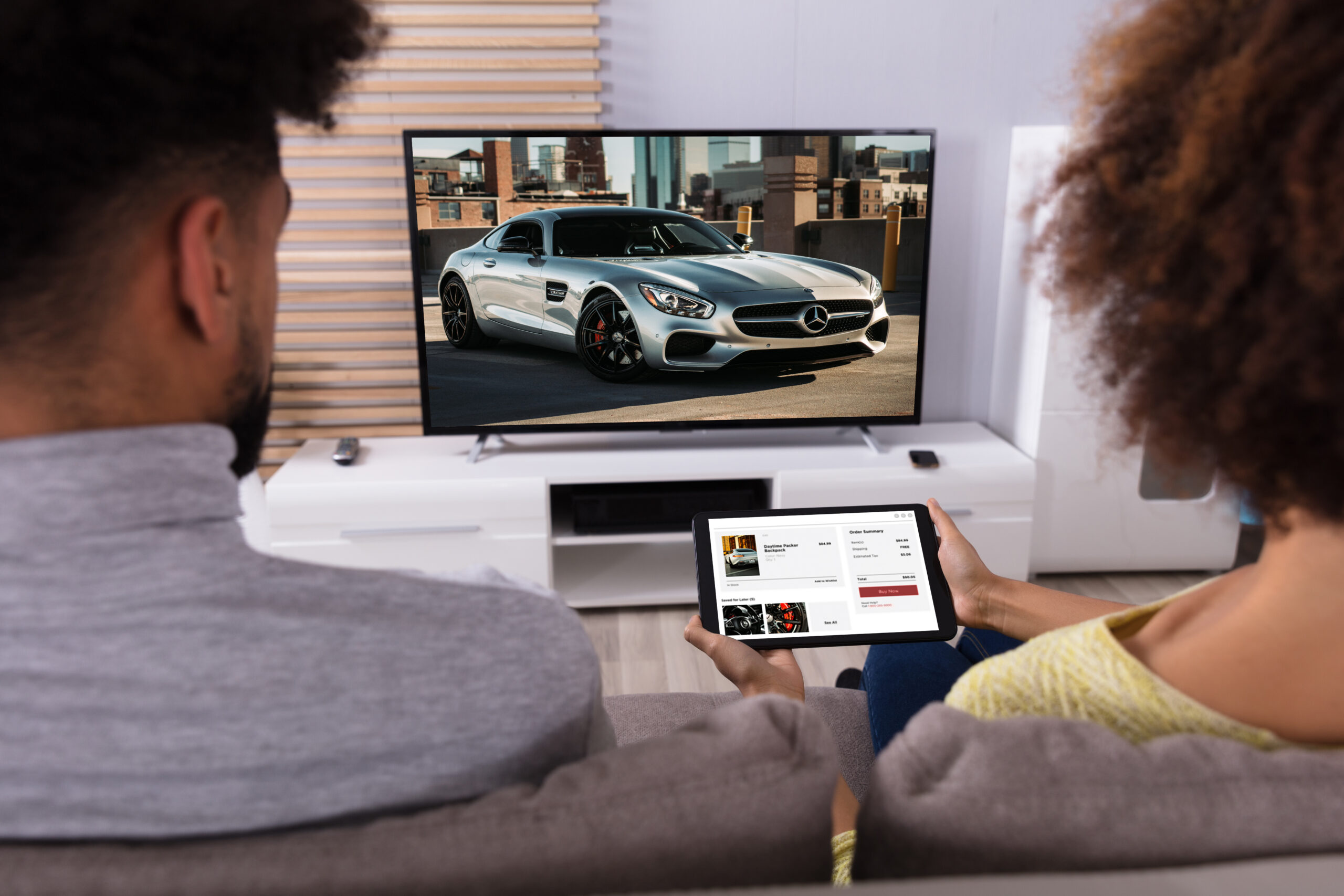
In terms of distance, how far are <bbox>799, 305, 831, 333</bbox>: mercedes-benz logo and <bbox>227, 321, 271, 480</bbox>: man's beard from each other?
2.10 metres

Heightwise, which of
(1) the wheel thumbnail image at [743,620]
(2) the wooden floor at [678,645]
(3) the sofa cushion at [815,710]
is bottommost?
(2) the wooden floor at [678,645]

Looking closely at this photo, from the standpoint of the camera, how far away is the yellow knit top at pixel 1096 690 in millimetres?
725

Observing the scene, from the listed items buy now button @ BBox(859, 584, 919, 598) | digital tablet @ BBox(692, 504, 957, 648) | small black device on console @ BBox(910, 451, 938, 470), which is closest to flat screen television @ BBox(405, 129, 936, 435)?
small black device on console @ BBox(910, 451, 938, 470)

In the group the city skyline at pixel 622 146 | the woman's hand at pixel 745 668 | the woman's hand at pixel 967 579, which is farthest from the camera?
the city skyline at pixel 622 146

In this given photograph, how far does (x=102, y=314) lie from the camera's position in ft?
1.99

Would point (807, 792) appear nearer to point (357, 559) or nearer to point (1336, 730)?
point (1336, 730)

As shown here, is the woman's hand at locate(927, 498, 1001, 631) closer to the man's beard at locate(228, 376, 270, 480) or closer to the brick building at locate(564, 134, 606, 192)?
the man's beard at locate(228, 376, 270, 480)

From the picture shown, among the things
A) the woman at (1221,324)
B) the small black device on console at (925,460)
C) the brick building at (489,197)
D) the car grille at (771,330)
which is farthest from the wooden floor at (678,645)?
the woman at (1221,324)

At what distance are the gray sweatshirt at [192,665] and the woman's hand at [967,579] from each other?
0.99 m

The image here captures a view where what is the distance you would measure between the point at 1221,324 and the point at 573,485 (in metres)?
2.40

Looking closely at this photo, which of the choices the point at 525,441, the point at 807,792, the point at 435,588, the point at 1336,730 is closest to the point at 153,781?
the point at 435,588

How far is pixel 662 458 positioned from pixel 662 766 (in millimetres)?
2162

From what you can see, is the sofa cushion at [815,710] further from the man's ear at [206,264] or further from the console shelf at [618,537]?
the console shelf at [618,537]

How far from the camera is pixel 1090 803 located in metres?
0.64
